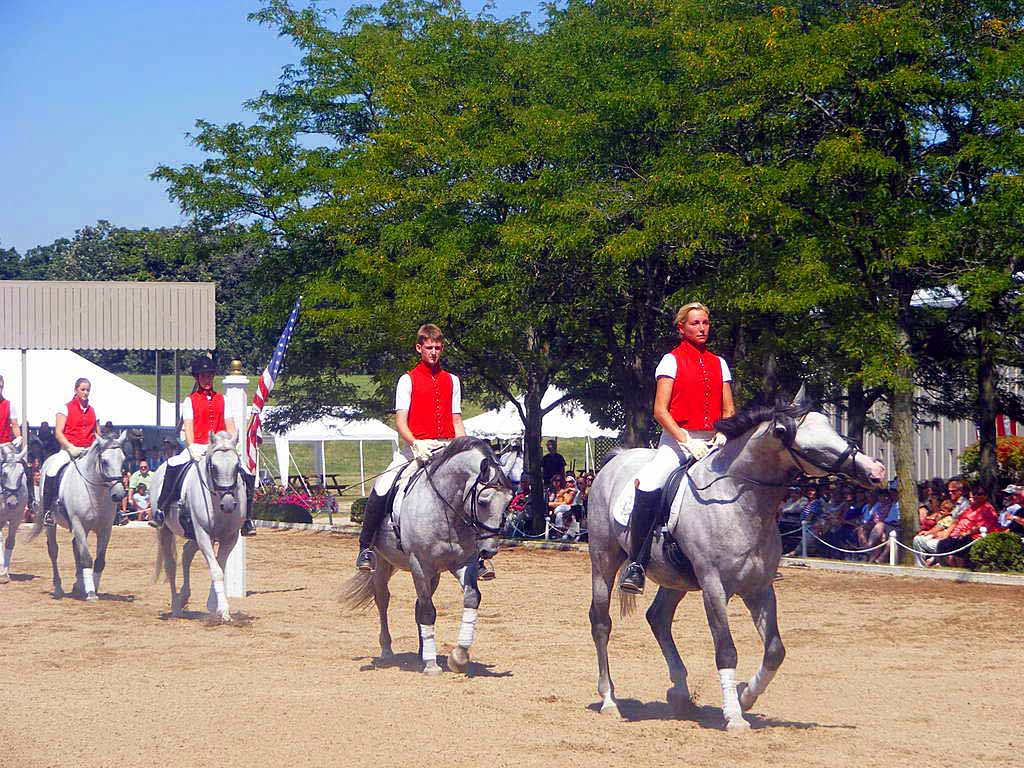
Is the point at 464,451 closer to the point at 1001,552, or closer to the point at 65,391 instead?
the point at 1001,552

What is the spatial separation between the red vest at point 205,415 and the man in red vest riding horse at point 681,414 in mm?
7339

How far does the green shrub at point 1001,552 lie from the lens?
62.6ft

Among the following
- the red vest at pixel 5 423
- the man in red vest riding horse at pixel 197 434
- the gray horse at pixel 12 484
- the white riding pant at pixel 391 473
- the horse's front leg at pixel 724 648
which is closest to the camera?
the horse's front leg at pixel 724 648

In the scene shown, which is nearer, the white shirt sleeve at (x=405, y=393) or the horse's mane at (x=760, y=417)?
the horse's mane at (x=760, y=417)

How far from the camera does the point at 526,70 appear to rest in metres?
29.8

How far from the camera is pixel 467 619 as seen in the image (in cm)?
1119

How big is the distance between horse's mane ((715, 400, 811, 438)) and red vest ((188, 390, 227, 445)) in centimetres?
810

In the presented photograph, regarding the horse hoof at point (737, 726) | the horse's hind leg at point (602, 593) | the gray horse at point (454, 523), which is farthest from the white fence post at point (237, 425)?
the horse hoof at point (737, 726)

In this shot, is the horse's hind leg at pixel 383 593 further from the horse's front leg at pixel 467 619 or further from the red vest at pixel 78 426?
the red vest at pixel 78 426

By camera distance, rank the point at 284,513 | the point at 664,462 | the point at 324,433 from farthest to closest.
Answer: the point at 324,433, the point at 284,513, the point at 664,462

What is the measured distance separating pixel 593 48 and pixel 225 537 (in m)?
16.2

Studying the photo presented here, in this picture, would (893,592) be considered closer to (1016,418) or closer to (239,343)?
(1016,418)

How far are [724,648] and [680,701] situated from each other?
92cm

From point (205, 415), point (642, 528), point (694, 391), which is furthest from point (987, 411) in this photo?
point (642, 528)
